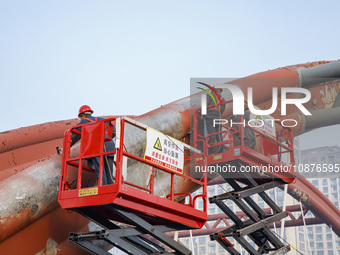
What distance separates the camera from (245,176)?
12.5 meters

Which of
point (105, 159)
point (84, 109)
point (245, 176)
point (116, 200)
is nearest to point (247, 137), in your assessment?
point (245, 176)

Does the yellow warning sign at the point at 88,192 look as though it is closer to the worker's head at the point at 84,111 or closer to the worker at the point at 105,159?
the worker at the point at 105,159

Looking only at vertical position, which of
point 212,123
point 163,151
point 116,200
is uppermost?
point 212,123

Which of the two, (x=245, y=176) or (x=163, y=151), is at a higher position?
(x=245, y=176)

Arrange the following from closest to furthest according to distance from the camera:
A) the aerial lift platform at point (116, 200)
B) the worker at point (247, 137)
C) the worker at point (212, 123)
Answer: the aerial lift platform at point (116, 200) → the worker at point (212, 123) → the worker at point (247, 137)

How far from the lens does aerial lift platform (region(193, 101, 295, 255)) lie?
1179cm

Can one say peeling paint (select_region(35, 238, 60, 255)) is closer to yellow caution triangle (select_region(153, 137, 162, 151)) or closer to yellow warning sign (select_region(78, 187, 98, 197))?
yellow warning sign (select_region(78, 187, 98, 197))

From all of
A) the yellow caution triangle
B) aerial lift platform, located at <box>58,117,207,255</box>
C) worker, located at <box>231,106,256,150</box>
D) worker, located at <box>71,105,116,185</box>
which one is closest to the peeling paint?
aerial lift platform, located at <box>58,117,207,255</box>

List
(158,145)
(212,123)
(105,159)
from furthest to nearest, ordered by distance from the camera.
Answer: (212,123)
(158,145)
(105,159)

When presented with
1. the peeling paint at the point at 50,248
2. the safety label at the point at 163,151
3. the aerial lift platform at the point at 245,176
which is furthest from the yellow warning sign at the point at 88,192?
the aerial lift platform at the point at 245,176

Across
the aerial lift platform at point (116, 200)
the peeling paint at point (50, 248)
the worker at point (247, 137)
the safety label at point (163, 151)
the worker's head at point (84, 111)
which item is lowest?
the peeling paint at point (50, 248)

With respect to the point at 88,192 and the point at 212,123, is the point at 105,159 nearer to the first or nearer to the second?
the point at 88,192

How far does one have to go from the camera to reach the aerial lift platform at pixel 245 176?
11789 mm

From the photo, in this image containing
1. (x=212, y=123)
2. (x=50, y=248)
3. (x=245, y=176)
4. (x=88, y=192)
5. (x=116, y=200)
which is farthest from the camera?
(x=245, y=176)
